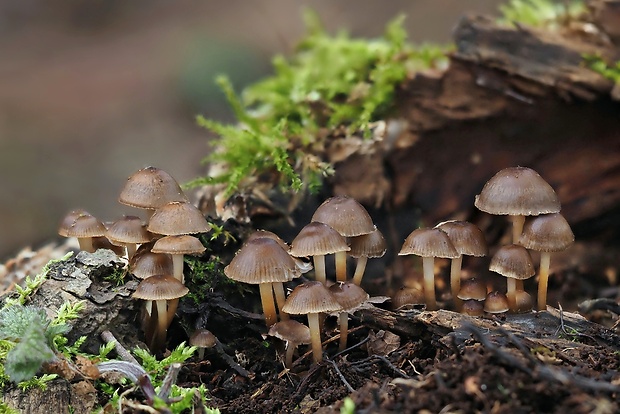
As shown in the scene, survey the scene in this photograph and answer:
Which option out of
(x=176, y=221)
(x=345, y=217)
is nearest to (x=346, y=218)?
(x=345, y=217)

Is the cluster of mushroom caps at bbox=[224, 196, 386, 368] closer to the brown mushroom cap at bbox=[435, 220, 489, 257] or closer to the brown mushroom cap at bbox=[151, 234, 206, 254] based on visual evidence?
the brown mushroom cap at bbox=[151, 234, 206, 254]

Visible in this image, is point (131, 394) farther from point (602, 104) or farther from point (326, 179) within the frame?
point (602, 104)

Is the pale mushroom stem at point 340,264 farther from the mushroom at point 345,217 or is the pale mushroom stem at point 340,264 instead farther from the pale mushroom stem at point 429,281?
the pale mushroom stem at point 429,281

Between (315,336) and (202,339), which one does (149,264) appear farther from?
(315,336)

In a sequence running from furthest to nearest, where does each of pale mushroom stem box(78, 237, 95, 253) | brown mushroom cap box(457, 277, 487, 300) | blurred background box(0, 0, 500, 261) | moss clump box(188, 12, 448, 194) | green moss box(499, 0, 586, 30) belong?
blurred background box(0, 0, 500, 261) < green moss box(499, 0, 586, 30) < moss clump box(188, 12, 448, 194) < pale mushroom stem box(78, 237, 95, 253) < brown mushroom cap box(457, 277, 487, 300)

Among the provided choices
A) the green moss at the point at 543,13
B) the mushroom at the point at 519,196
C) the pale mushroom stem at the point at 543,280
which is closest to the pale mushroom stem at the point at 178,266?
the mushroom at the point at 519,196

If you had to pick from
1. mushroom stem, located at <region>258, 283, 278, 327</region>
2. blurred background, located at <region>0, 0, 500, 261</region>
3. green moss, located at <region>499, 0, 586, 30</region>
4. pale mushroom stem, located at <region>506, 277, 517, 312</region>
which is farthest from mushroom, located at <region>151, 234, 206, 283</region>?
blurred background, located at <region>0, 0, 500, 261</region>
